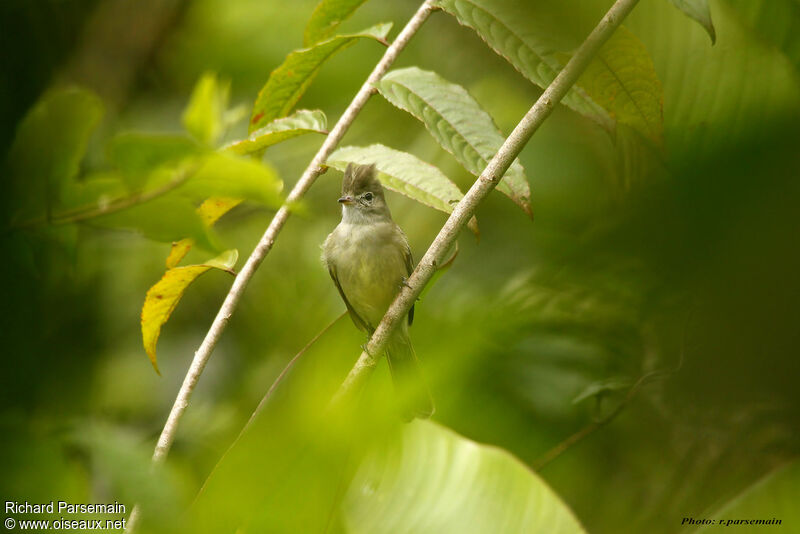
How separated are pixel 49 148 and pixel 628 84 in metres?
1.24

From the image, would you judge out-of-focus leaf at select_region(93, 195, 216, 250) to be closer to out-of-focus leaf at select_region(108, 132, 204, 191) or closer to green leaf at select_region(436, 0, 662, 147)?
out-of-focus leaf at select_region(108, 132, 204, 191)

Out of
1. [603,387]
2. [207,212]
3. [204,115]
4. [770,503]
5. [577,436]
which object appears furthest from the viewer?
[207,212]

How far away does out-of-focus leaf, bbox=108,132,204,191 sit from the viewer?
78cm

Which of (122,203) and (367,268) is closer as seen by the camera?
(122,203)

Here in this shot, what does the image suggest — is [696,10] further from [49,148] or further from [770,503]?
[49,148]

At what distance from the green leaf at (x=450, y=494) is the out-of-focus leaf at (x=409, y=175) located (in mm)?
549

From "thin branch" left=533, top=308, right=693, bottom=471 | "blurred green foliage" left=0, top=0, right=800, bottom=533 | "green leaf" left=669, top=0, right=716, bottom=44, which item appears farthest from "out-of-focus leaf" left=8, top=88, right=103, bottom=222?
"thin branch" left=533, top=308, right=693, bottom=471

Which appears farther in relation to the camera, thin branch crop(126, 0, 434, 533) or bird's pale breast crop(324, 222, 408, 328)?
bird's pale breast crop(324, 222, 408, 328)

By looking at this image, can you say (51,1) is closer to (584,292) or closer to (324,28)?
(324,28)

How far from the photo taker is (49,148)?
2.59 feet

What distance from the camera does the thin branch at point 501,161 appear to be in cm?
141

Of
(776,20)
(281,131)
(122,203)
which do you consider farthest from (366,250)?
(122,203)

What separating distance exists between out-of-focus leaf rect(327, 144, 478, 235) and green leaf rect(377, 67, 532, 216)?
80 mm

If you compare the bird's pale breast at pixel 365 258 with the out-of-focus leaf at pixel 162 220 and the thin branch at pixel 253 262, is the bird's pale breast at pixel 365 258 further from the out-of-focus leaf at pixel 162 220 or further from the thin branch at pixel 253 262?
the out-of-focus leaf at pixel 162 220
